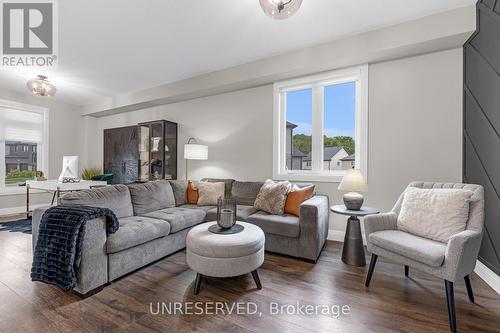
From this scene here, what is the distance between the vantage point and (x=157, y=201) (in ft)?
10.3

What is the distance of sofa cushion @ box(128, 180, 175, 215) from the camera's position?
114 inches

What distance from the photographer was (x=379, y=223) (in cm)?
214

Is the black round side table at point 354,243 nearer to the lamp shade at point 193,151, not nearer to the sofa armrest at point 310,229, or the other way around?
the sofa armrest at point 310,229

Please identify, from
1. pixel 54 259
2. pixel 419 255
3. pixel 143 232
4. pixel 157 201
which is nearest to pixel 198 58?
pixel 157 201

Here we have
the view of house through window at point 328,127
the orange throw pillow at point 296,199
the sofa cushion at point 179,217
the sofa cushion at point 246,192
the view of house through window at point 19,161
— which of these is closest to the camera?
the sofa cushion at point 179,217

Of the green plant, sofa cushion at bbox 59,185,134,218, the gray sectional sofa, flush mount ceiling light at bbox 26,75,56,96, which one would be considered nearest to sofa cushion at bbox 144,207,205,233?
the gray sectional sofa

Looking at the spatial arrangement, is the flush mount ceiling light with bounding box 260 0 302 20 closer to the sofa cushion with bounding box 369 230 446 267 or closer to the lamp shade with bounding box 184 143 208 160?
the sofa cushion with bounding box 369 230 446 267

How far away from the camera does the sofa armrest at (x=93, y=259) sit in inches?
72.1

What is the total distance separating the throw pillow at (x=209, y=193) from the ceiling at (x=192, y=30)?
1896 millimetres

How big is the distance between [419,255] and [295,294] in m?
1.00

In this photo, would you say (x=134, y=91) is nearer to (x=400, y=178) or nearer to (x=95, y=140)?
(x=95, y=140)

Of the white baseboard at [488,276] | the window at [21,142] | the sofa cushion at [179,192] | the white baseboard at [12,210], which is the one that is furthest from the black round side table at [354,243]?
the window at [21,142]

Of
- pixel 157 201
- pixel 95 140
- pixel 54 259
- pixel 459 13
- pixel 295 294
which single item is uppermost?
pixel 459 13

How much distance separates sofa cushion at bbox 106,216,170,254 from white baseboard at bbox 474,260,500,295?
3123mm
